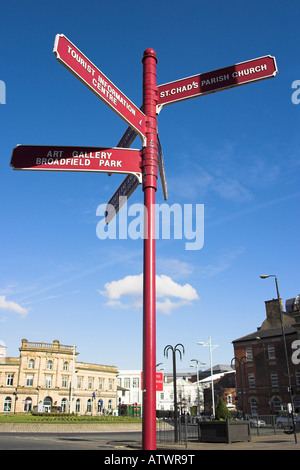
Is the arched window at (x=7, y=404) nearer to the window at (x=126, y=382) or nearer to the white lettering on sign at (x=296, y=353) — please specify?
the white lettering on sign at (x=296, y=353)

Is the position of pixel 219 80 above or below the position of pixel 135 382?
above

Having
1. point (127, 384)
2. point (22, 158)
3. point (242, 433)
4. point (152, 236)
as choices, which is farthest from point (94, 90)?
point (127, 384)

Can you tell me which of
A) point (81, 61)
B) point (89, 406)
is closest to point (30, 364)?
point (89, 406)

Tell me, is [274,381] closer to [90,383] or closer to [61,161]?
[90,383]

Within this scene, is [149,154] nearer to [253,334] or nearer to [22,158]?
[22,158]

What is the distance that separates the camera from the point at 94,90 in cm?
519

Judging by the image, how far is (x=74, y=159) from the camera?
18.1ft

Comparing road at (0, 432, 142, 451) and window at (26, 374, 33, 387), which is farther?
window at (26, 374, 33, 387)

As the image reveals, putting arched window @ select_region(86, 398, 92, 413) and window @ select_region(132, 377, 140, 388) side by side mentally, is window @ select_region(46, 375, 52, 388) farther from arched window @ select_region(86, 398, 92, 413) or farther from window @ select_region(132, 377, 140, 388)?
window @ select_region(132, 377, 140, 388)

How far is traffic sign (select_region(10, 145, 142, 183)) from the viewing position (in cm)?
548

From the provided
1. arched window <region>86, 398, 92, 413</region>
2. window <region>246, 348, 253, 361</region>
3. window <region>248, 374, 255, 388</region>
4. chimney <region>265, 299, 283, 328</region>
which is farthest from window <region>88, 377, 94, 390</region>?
chimney <region>265, 299, 283, 328</region>

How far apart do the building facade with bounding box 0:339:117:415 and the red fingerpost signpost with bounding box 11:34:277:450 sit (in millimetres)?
53709

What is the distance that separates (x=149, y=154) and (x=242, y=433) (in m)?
19.2

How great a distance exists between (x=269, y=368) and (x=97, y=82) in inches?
2366
